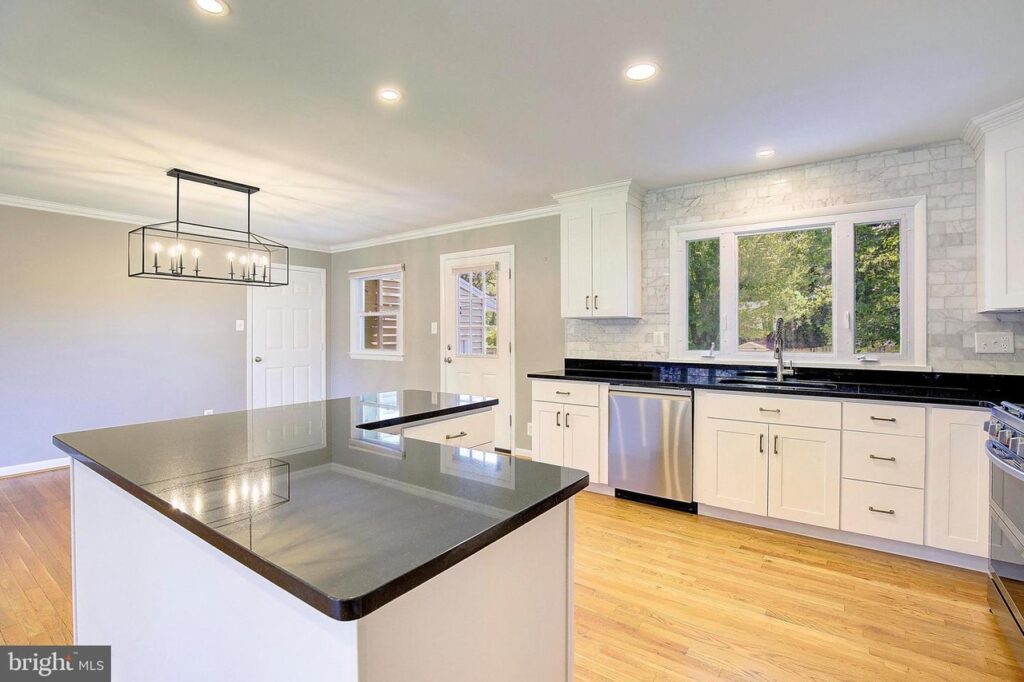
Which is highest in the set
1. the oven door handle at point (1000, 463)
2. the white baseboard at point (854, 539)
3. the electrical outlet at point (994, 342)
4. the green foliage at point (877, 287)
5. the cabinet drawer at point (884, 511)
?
the green foliage at point (877, 287)

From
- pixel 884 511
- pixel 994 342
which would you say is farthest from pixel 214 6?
pixel 994 342

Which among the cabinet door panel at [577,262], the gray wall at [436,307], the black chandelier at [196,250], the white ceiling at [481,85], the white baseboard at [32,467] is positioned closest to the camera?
the white ceiling at [481,85]

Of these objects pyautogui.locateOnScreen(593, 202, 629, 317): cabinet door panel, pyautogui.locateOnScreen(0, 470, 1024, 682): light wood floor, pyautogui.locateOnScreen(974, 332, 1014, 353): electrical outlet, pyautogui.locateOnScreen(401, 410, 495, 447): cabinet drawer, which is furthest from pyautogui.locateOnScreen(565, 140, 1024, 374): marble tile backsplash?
pyautogui.locateOnScreen(401, 410, 495, 447): cabinet drawer

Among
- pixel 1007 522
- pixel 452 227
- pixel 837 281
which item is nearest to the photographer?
pixel 1007 522

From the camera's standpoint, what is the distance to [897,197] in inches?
115

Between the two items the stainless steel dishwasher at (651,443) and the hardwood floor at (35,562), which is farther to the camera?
the stainless steel dishwasher at (651,443)

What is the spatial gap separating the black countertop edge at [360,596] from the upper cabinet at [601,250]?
288cm

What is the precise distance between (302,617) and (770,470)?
2.87 meters

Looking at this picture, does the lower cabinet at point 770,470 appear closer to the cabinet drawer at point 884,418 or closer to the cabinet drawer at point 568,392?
the cabinet drawer at point 884,418

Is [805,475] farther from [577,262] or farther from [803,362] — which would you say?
[577,262]

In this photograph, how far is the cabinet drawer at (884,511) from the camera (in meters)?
2.51

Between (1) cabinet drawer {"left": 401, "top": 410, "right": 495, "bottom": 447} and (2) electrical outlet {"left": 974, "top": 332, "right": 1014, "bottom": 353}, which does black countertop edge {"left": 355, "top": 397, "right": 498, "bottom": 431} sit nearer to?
(1) cabinet drawer {"left": 401, "top": 410, "right": 495, "bottom": 447}

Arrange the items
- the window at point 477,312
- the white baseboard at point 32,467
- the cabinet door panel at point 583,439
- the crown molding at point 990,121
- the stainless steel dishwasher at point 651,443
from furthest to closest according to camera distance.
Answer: the window at point 477,312 < the white baseboard at point 32,467 < the cabinet door panel at point 583,439 < the stainless steel dishwasher at point 651,443 < the crown molding at point 990,121

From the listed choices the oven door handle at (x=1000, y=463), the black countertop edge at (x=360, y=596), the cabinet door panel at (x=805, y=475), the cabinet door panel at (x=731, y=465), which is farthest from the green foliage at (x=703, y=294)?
the black countertop edge at (x=360, y=596)
